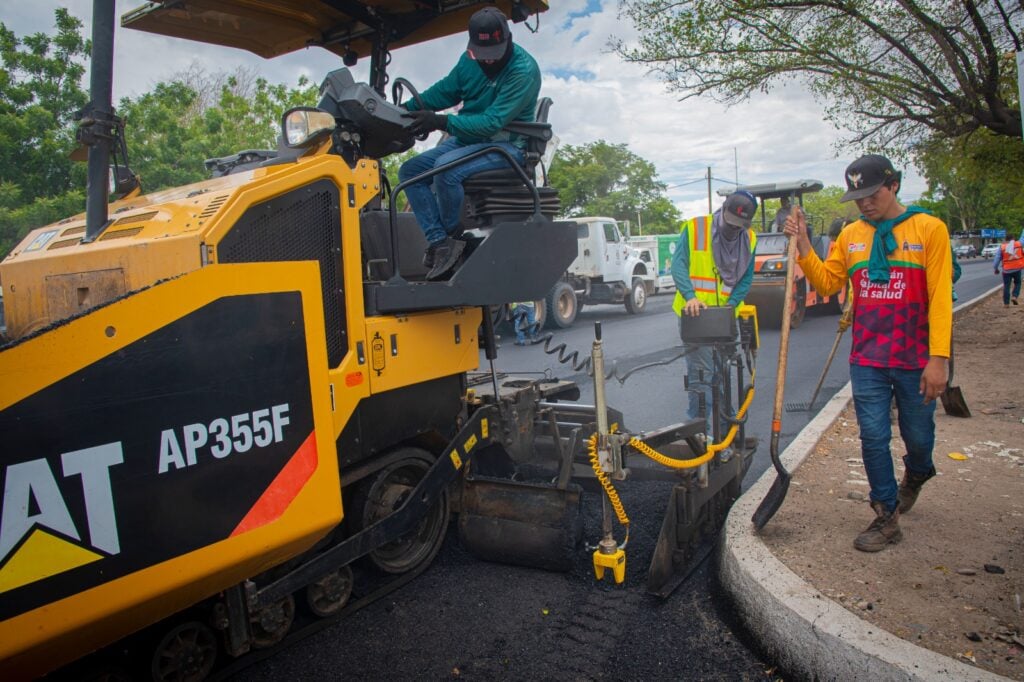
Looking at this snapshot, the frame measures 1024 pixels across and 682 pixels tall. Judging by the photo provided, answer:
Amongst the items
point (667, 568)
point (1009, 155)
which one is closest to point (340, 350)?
point (667, 568)

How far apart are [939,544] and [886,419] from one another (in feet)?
2.14

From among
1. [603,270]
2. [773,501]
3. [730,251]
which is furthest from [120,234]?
[603,270]

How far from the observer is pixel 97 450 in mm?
2004

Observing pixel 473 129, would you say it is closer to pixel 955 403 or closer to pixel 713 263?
pixel 713 263

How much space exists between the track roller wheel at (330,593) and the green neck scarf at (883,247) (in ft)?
9.43

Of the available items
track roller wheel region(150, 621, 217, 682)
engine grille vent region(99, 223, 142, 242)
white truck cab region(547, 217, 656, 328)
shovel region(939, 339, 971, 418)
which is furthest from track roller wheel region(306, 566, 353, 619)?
white truck cab region(547, 217, 656, 328)

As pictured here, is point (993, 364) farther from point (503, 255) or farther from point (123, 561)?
point (123, 561)

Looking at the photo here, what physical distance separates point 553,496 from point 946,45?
36.0 ft

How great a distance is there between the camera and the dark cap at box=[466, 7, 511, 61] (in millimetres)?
3500

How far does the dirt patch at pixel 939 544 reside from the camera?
2785 millimetres

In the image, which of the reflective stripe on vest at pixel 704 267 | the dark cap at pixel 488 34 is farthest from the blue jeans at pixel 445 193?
the reflective stripe on vest at pixel 704 267

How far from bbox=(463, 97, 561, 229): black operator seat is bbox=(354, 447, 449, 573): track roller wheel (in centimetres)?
121

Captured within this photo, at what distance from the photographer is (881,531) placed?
11.6 ft

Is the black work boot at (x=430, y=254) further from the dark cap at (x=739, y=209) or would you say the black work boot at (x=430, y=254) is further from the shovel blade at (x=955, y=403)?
the shovel blade at (x=955, y=403)
